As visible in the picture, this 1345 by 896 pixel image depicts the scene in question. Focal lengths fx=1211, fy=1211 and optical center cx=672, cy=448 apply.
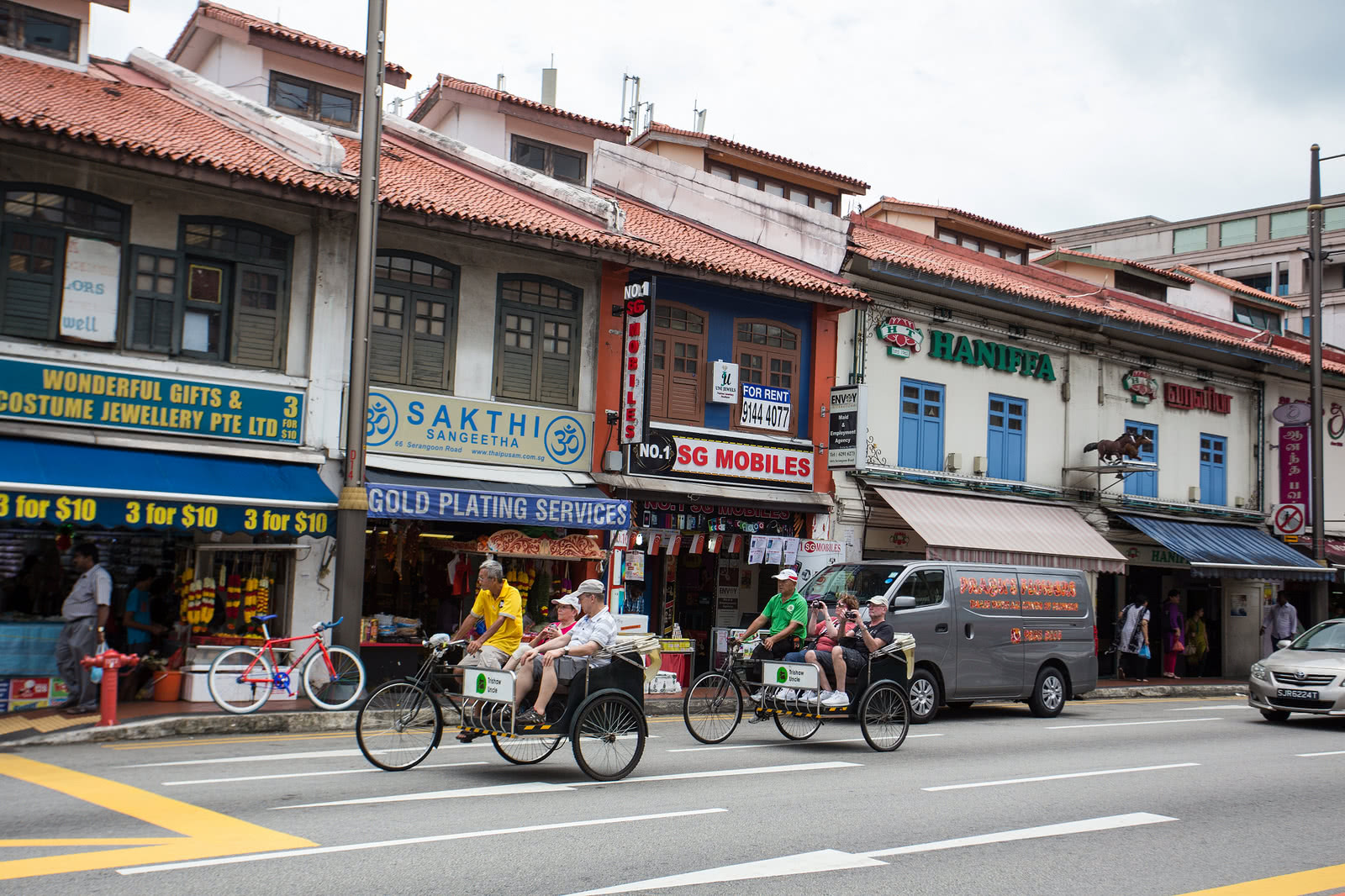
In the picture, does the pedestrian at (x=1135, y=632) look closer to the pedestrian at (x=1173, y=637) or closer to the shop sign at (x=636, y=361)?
the pedestrian at (x=1173, y=637)

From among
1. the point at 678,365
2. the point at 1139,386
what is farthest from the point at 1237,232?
the point at 678,365

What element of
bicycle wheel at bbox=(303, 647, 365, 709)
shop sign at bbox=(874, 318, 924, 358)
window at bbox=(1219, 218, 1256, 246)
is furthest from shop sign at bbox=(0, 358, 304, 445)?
window at bbox=(1219, 218, 1256, 246)

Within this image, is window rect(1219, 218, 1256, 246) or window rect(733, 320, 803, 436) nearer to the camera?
window rect(733, 320, 803, 436)

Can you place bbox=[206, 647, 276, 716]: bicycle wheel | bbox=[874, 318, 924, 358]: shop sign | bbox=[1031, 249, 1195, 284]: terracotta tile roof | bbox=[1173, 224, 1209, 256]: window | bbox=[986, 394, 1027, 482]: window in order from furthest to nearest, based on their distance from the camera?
bbox=[1173, 224, 1209, 256]: window → bbox=[1031, 249, 1195, 284]: terracotta tile roof → bbox=[986, 394, 1027, 482]: window → bbox=[874, 318, 924, 358]: shop sign → bbox=[206, 647, 276, 716]: bicycle wheel

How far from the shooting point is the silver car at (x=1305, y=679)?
1683 centimetres

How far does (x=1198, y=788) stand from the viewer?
10938mm

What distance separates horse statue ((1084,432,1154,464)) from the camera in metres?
26.0

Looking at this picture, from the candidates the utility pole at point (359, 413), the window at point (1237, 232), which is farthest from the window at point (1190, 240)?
the utility pole at point (359, 413)

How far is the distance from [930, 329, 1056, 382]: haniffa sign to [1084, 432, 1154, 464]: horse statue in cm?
177

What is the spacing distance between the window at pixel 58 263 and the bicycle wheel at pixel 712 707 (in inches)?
345

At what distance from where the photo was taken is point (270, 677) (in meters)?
14.7

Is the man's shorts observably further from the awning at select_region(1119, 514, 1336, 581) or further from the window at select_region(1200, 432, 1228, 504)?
the window at select_region(1200, 432, 1228, 504)

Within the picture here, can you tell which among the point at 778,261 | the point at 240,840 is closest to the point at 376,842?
the point at 240,840

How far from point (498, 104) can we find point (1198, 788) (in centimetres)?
1846
